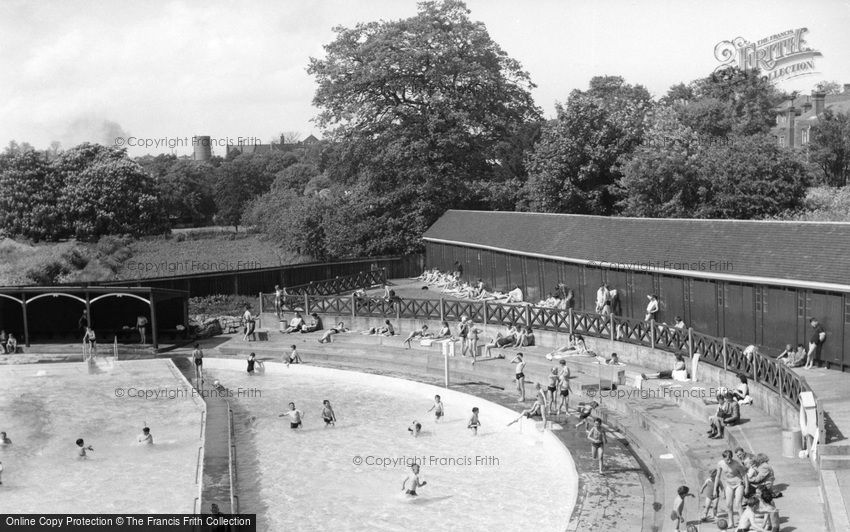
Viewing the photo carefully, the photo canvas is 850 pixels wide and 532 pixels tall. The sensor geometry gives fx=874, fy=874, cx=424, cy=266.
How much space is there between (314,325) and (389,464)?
1570cm

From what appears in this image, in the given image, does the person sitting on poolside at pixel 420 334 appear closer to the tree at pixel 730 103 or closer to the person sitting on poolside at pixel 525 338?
the person sitting on poolside at pixel 525 338

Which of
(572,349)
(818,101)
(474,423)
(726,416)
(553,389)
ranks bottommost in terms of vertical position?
(474,423)

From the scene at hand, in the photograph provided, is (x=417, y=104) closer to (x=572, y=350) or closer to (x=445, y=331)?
(x=445, y=331)

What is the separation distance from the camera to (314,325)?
3716 cm

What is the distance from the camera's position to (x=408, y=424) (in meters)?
25.6

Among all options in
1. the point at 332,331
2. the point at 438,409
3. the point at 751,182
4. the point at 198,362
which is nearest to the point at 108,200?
the point at 332,331

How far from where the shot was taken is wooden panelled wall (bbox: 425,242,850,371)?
22406 millimetres

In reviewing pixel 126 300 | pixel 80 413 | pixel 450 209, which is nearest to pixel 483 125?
pixel 450 209

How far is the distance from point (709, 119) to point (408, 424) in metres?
38.6

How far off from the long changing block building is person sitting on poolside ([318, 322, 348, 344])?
7950 mm

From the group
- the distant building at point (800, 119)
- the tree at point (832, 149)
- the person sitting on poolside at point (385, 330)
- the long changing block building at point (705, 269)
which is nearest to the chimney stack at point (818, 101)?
the distant building at point (800, 119)

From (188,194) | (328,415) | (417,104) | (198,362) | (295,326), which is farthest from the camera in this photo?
(188,194)

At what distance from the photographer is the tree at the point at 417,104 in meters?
51.6

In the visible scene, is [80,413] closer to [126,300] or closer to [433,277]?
[126,300]
